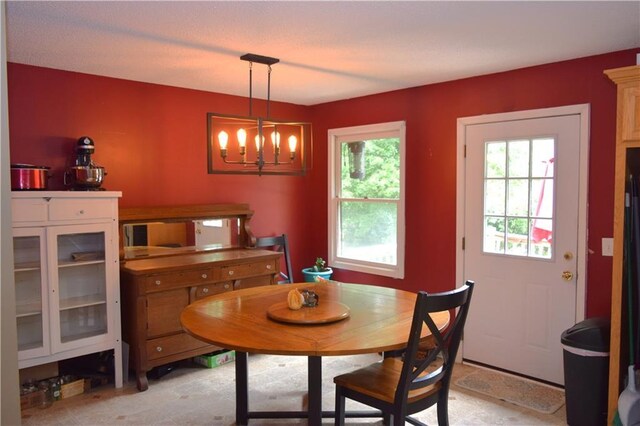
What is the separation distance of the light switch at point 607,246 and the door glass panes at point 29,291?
12.4 feet

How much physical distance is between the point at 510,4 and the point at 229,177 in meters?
3.08

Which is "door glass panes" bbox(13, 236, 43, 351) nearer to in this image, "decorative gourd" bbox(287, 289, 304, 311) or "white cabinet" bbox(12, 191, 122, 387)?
"white cabinet" bbox(12, 191, 122, 387)

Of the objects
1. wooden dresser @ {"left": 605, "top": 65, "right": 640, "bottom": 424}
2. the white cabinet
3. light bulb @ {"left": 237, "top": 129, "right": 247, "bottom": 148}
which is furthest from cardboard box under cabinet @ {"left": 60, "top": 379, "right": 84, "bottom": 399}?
wooden dresser @ {"left": 605, "top": 65, "right": 640, "bottom": 424}

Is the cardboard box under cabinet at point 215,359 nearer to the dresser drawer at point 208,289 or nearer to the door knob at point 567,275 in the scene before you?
the dresser drawer at point 208,289

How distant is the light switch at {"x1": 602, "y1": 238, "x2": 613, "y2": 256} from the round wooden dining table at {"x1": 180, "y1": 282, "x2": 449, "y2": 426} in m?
1.39

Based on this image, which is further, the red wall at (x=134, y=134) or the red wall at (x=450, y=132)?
the red wall at (x=134, y=134)

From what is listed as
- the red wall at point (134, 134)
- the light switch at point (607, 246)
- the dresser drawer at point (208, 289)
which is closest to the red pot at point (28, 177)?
the red wall at point (134, 134)

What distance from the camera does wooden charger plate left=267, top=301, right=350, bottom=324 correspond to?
2533 millimetres

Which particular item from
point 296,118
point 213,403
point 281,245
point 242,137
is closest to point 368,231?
point 281,245

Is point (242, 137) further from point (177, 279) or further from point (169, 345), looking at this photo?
point (169, 345)

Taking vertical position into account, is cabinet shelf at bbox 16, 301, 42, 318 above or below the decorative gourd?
below

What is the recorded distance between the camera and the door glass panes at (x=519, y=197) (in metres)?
3.67

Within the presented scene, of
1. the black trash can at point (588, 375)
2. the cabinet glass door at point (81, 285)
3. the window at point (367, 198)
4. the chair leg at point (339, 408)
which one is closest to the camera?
the chair leg at point (339, 408)

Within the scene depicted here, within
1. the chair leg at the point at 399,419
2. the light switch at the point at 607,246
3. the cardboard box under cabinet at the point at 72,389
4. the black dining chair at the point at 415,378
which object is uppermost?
the light switch at the point at 607,246
